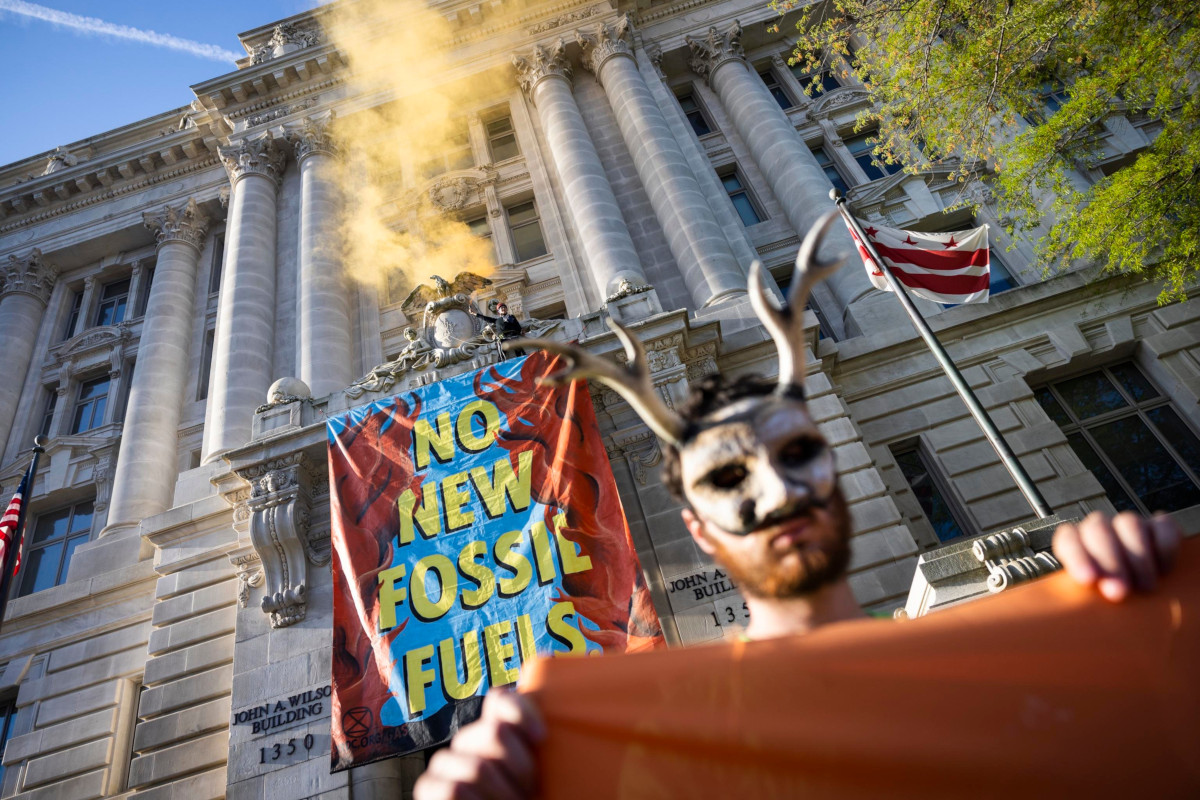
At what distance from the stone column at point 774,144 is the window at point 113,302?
888 inches

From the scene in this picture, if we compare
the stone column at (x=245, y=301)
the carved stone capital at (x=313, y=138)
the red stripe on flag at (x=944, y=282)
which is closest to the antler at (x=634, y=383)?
the red stripe on flag at (x=944, y=282)

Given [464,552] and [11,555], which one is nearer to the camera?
[464,552]

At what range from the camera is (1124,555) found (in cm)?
185

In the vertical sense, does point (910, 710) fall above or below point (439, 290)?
below

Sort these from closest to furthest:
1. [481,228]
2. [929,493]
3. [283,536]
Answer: [283,536]
[929,493]
[481,228]

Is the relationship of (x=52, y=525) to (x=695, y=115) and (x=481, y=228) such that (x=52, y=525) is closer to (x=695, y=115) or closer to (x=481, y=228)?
(x=481, y=228)

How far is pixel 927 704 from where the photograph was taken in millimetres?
1754

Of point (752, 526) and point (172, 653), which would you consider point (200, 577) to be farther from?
point (752, 526)

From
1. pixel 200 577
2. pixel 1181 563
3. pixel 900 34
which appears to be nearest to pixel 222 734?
pixel 200 577

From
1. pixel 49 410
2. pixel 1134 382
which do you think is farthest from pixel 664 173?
pixel 49 410

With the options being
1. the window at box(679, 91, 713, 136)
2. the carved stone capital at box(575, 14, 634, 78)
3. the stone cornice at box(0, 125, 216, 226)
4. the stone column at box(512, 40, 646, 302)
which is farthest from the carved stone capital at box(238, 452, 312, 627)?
the stone cornice at box(0, 125, 216, 226)

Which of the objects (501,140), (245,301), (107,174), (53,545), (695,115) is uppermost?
(107,174)

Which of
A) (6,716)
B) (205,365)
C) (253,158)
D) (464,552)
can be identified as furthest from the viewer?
(253,158)

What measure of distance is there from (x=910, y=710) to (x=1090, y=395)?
48.3 ft
